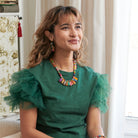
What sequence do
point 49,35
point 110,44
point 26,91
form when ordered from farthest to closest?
point 110,44 < point 49,35 < point 26,91

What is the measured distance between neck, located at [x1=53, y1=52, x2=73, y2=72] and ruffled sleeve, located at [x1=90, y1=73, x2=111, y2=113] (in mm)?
152

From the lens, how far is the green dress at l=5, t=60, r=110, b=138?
134cm

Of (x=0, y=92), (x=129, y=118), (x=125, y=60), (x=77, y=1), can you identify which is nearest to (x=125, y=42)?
(x=125, y=60)

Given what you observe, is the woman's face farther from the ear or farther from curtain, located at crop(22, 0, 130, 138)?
curtain, located at crop(22, 0, 130, 138)

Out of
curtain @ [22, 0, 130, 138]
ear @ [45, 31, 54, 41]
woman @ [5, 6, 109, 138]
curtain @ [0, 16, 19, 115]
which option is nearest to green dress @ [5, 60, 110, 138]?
woman @ [5, 6, 109, 138]

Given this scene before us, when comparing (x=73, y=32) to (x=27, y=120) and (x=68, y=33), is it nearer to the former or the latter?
(x=68, y=33)

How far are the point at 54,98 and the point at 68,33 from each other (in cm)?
32

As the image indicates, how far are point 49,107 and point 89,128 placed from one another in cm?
26

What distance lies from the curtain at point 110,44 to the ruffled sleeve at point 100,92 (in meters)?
0.25

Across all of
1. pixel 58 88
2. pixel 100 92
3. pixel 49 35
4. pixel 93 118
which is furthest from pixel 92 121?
pixel 49 35

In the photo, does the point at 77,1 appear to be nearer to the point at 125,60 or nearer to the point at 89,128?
the point at 125,60

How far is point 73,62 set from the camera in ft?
4.87

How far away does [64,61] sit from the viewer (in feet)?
4.69

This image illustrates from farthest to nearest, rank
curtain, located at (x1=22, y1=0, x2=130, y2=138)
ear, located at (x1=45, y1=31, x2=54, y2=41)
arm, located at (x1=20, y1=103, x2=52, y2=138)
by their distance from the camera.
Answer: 1. curtain, located at (x1=22, y1=0, x2=130, y2=138)
2. ear, located at (x1=45, y1=31, x2=54, y2=41)
3. arm, located at (x1=20, y1=103, x2=52, y2=138)
